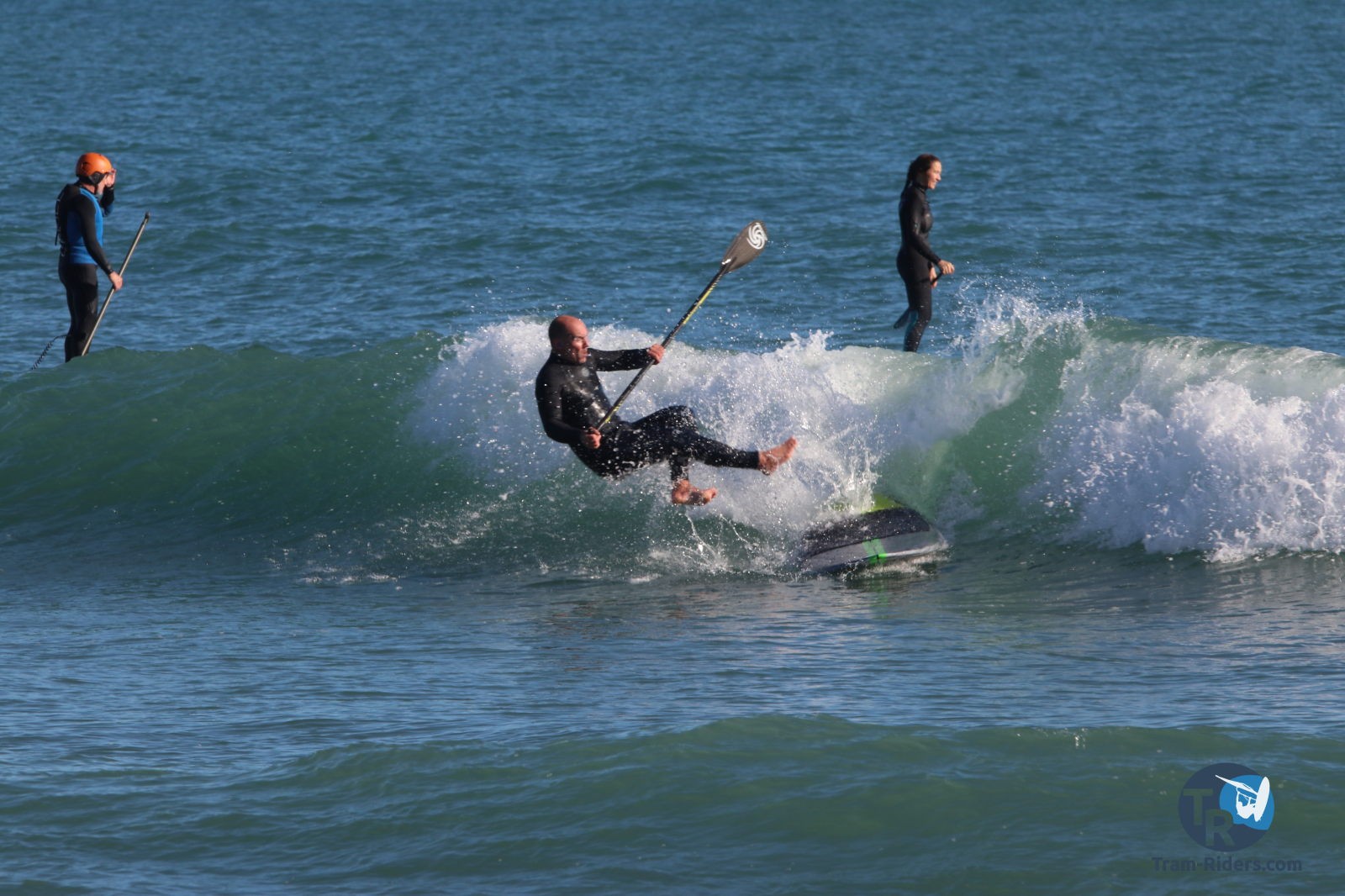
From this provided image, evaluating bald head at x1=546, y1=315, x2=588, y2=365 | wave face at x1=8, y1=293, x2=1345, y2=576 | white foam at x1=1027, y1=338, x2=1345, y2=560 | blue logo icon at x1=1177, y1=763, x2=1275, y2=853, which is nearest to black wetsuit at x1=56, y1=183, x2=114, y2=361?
wave face at x1=8, y1=293, x2=1345, y2=576

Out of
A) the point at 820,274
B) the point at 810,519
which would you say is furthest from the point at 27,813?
the point at 820,274

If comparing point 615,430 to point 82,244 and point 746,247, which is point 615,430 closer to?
point 746,247

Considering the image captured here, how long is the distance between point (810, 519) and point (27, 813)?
17.5ft

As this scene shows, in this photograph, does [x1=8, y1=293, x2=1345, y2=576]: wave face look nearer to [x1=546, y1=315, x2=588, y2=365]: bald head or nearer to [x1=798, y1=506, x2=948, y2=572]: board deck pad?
[x1=798, y1=506, x2=948, y2=572]: board deck pad

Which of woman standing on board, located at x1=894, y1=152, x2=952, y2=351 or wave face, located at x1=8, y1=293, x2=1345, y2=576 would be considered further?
woman standing on board, located at x1=894, y1=152, x2=952, y2=351

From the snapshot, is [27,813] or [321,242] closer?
[27,813]

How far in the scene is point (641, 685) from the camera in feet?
25.0

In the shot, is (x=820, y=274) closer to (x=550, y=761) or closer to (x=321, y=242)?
(x=321, y=242)

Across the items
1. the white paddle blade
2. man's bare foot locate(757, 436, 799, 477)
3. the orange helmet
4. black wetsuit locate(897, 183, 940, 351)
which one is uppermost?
the orange helmet

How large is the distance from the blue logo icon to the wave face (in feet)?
13.0

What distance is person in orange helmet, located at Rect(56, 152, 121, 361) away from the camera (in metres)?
13.0

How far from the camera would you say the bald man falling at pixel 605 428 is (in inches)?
378

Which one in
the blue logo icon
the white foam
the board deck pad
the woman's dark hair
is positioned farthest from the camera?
the woman's dark hair

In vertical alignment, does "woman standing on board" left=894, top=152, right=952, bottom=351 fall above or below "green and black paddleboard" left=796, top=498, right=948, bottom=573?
above
